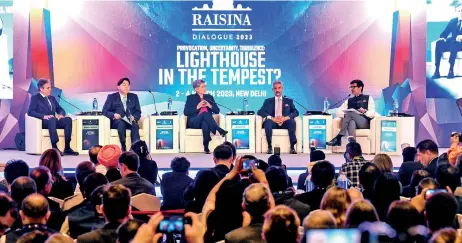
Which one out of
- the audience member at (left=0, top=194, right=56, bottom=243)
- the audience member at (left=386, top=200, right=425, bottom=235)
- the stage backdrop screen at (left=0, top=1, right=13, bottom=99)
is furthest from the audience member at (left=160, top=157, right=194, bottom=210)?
the stage backdrop screen at (left=0, top=1, right=13, bottom=99)

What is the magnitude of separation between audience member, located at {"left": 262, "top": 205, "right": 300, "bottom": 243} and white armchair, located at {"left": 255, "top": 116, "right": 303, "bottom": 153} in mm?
8599

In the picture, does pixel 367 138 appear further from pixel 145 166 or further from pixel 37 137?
pixel 145 166

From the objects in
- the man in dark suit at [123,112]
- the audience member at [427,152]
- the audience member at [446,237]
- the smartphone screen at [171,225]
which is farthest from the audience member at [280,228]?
the man in dark suit at [123,112]

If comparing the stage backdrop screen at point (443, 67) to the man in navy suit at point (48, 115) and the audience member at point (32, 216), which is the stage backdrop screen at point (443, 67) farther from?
the audience member at point (32, 216)

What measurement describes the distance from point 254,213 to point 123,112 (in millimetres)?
7863

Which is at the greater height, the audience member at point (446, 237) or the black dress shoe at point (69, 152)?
the black dress shoe at point (69, 152)

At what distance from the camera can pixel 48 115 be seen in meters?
11.7

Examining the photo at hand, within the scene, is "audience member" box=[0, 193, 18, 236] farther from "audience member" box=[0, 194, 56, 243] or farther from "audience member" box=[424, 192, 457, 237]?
"audience member" box=[424, 192, 457, 237]

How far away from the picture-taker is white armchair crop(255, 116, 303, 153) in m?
12.2

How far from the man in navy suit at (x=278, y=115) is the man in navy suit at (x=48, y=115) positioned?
2.71 metres

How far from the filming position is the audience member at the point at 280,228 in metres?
3.57

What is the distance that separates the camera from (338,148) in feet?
40.3

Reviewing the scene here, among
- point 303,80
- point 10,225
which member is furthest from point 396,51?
point 10,225

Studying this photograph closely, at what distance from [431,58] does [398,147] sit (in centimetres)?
244
